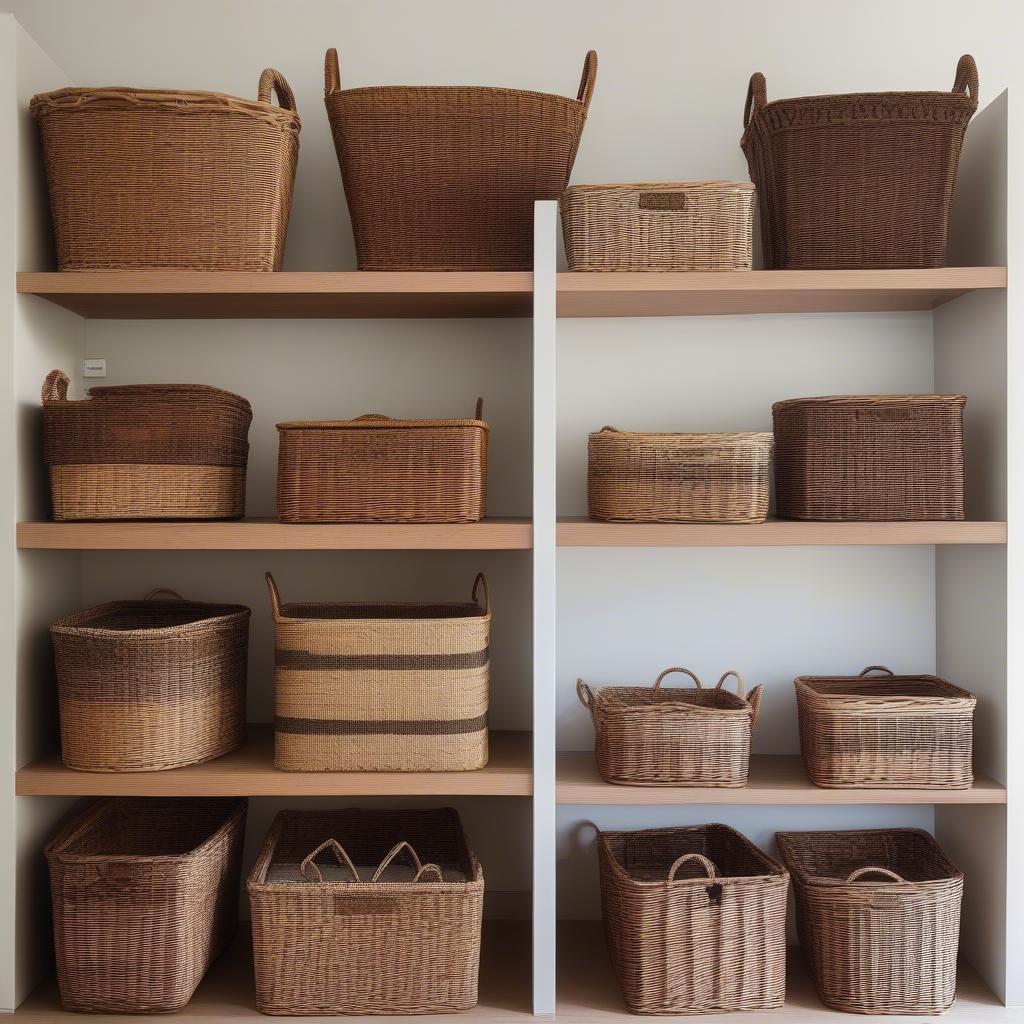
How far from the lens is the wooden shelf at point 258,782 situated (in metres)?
2.24

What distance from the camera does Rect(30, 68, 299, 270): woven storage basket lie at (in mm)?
2240

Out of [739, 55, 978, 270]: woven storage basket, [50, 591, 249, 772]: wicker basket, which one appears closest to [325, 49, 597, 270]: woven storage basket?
[739, 55, 978, 270]: woven storage basket

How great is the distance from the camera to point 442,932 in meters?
2.19

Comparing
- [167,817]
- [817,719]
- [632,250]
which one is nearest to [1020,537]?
[817,719]

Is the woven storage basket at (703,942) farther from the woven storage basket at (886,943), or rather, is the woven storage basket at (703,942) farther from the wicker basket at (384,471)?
the wicker basket at (384,471)

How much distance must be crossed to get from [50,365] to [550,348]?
1.26 meters

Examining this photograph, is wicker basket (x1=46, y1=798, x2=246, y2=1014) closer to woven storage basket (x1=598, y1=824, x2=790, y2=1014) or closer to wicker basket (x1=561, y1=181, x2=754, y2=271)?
woven storage basket (x1=598, y1=824, x2=790, y2=1014)

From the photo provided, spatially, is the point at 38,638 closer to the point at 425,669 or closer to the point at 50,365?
the point at 50,365

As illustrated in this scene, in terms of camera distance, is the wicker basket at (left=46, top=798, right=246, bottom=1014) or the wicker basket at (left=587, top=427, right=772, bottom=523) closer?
the wicker basket at (left=46, top=798, right=246, bottom=1014)

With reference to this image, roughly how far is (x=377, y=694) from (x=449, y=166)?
124 cm

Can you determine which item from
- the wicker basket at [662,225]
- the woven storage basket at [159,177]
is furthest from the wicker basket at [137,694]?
the wicker basket at [662,225]

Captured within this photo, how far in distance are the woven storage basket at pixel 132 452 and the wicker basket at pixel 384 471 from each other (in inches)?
9.6

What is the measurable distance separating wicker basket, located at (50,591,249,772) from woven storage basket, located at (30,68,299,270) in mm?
861

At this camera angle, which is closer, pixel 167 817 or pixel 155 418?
pixel 155 418
